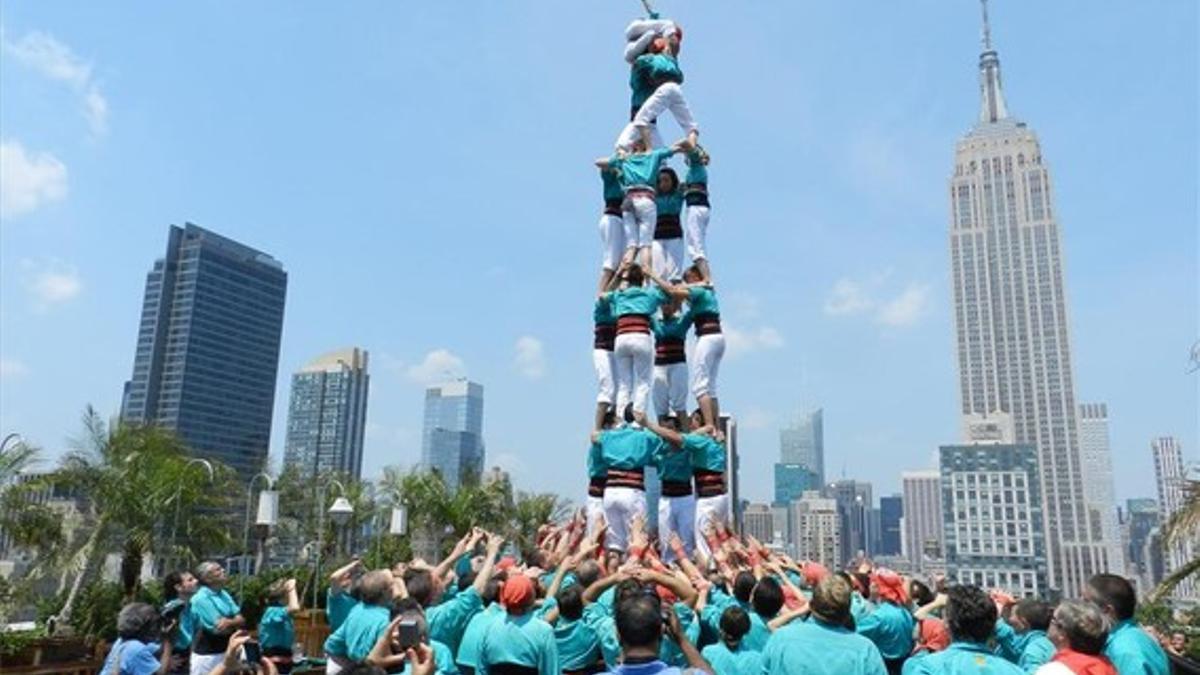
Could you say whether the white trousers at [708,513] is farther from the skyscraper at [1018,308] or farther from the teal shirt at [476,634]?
the skyscraper at [1018,308]

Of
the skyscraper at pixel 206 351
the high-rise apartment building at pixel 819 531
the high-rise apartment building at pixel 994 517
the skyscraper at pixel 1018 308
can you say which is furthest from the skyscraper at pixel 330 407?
the skyscraper at pixel 1018 308

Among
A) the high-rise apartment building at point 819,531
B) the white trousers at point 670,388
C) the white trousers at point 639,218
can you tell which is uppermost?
the white trousers at point 639,218

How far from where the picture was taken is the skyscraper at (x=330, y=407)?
10469 cm

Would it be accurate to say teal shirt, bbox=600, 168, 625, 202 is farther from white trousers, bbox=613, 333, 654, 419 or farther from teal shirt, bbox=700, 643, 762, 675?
teal shirt, bbox=700, 643, 762, 675

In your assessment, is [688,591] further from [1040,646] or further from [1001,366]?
[1001,366]

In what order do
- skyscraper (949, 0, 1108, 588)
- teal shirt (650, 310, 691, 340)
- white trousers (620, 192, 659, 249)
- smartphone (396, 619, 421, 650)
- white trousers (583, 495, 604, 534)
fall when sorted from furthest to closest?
1. skyscraper (949, 0, 1108, 588)
2. white trousers (620, 192, 659, 249)
3. teal shirt (650, 310, 691, 340)
4. white trousers (583, 495, 604, 534)
5. smartphone (396, 619, 421, 650)

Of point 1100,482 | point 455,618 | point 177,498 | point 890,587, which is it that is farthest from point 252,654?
point 1100,482

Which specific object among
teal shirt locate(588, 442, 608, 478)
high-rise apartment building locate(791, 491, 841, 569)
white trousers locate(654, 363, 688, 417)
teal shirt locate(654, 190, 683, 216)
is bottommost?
high-rise apartment building locate(791, 491, 841, 569)

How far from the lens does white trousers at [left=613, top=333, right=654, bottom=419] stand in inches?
424

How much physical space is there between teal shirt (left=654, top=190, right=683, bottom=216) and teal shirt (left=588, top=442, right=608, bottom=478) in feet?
12.1

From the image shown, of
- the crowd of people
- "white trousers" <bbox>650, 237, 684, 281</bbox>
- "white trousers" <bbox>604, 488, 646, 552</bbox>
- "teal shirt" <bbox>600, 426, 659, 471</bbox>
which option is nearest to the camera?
the crowd of people

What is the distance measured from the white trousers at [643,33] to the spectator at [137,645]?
32.7 ft

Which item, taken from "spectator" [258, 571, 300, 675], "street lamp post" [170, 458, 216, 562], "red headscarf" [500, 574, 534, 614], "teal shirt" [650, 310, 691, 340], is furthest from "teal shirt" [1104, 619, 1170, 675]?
"street lamp post" [170, 458, 216, 562]

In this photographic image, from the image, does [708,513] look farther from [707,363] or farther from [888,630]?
[888,630]
